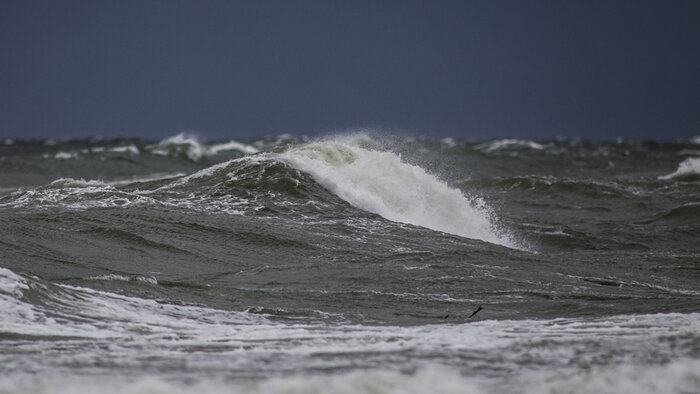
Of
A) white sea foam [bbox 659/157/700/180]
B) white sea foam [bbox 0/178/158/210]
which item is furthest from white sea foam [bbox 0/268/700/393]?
white sea foam [bbox 659/157/700/180]

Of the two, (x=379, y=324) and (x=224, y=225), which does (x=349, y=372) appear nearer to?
(x=379, y=324)

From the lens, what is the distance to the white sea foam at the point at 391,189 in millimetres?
14156

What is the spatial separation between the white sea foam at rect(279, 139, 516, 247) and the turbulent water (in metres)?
0.05

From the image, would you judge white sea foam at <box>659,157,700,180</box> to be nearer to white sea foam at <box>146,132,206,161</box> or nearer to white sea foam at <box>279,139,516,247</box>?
white sea foam at <box>279,139,516,247</box>

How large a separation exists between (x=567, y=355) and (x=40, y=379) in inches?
121

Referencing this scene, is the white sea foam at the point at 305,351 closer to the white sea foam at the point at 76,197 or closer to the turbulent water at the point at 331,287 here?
the turbulent water at the point at 331,287

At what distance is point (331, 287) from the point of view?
838cm

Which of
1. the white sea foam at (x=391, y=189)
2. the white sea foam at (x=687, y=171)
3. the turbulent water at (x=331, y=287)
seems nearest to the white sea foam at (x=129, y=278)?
the turbulent water at (x=331, y=287)

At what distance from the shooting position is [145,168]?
1293 inches

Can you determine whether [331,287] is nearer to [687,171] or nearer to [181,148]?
[687,171]

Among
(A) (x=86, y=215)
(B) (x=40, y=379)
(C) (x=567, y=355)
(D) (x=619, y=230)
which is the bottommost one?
(B) (x=40, y=379)

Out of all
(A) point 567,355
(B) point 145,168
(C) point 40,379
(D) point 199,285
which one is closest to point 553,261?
(D) point 199,285

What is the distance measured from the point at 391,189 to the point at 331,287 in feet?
23.1

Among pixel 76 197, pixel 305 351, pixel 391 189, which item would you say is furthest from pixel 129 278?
pixel 391 189
